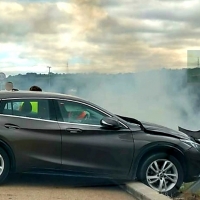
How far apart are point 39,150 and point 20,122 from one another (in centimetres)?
51

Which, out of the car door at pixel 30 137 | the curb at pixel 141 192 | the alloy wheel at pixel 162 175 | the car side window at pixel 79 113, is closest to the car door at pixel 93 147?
the car side window at pixel 79 113

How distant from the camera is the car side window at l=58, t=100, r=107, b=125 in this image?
8281mm

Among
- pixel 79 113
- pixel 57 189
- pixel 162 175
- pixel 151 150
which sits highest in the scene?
pixel 79 113

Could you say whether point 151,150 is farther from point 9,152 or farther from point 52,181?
point 9,152

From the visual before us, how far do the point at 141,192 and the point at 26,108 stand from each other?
2191 mm

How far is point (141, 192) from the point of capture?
7555 mm

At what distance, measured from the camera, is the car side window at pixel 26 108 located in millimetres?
8188

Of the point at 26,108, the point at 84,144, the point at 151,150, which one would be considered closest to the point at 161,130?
the point at 151,150

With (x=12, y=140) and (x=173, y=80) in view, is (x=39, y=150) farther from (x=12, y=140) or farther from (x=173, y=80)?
(x=173, y=80)

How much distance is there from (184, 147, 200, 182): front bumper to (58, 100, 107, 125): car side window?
1.48m

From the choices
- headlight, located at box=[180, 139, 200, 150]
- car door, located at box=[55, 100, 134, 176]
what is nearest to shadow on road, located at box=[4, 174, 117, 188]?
car door, located at box=[55, 100, 134, 176]

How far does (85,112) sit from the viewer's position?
8.41 m

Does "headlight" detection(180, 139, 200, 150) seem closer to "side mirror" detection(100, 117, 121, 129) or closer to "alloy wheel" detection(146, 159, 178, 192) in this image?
"alloy wheel" detection(146, 159, 178, 192)

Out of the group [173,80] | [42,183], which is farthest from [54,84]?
[42,183]
